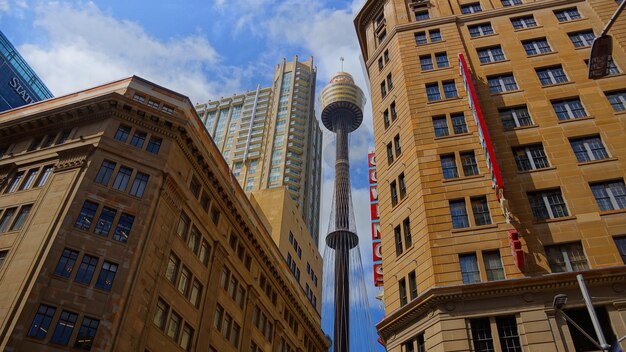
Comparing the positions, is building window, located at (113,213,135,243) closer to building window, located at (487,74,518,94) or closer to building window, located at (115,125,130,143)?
building window, located at (115,125,130,143)

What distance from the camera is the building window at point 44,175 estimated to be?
1516 inches

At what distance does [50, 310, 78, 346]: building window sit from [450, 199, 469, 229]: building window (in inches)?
960

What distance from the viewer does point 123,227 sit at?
114 feet

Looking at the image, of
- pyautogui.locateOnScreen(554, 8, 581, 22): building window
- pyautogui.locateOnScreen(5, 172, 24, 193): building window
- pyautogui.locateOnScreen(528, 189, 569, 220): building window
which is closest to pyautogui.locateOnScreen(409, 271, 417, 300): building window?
pyautogui.locateOnScreen(528, 189, 569, 220): building window

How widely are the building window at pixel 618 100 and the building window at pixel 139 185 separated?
3497 cm

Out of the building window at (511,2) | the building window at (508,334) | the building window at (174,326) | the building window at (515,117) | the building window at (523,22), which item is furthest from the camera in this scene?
the building window at (511,2)

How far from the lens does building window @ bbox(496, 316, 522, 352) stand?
25641 millimetres

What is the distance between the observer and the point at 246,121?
6235 inches

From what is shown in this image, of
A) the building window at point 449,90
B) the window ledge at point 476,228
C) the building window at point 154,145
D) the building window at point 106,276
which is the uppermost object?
the building window at point 449,90

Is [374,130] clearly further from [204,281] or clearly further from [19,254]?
[19,254]

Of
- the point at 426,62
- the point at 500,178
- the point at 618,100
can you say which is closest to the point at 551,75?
the point at 618,100

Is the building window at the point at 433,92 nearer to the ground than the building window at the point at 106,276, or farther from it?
farther from it

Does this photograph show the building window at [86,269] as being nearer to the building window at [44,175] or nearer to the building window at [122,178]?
the building window at [122,178]

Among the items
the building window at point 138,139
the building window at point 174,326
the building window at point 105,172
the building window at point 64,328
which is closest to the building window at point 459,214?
the building window at point 174,326
